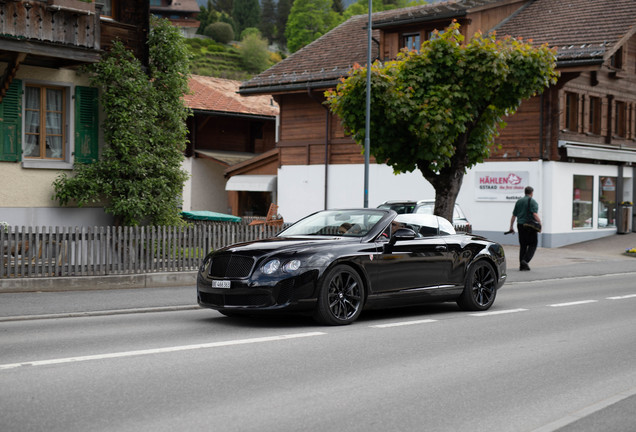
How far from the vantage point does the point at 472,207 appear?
3259 centimetres

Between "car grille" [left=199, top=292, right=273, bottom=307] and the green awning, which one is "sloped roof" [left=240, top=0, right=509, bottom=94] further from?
"car grille" [left=199, top=292, right=273, bottom=307]

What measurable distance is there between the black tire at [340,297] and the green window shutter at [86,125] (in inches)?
443

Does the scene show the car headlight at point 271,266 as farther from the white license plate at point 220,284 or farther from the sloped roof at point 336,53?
the sloped roof at point 336,53

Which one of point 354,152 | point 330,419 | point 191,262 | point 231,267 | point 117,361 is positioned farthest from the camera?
point 354,152

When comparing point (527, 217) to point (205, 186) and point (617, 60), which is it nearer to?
point (617, 60)

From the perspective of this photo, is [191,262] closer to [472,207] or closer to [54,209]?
[54,209]

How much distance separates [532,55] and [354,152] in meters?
17.3

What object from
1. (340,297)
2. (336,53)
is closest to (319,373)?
(340,297)

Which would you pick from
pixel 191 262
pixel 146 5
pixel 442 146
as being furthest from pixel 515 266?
pixel 146 5

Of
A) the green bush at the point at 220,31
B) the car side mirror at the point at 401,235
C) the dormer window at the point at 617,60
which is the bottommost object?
the car side mirror at the point at 401,235

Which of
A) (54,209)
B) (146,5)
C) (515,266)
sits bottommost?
(515,266)

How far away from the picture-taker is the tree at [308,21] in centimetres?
12012

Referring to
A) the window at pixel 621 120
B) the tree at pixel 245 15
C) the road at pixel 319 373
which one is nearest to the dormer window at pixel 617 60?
the window at pixel 621 120

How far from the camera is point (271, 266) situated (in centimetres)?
991
